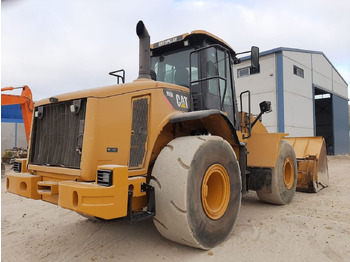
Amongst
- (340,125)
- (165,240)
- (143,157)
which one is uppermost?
(340,125)

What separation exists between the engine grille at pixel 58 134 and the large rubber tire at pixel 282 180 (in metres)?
3.77

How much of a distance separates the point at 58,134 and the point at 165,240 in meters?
1.94

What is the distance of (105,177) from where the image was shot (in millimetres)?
2795

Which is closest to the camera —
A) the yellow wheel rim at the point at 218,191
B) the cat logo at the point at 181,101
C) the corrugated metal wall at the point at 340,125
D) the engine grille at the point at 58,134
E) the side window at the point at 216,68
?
the engine grille at the point at 58,134

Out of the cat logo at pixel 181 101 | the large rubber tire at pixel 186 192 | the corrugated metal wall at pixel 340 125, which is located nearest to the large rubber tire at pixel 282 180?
the large rubber tire at pixel 186 192

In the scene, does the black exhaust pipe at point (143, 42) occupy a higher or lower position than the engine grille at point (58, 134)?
higher

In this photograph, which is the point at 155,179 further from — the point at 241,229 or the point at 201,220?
the point at 241,229

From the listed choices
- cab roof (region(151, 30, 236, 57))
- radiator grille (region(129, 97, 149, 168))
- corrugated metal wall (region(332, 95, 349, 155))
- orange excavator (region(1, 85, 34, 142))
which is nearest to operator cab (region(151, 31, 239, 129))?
cab roof (region(151, 30, 236, 57))

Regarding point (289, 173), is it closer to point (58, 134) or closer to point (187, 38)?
point (187, 38)

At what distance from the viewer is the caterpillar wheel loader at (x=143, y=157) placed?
3031 millimetres

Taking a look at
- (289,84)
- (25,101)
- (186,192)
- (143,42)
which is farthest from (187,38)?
(289,84)

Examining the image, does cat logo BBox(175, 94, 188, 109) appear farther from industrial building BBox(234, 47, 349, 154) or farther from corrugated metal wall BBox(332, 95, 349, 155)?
corrugated metal wall BBox(332, 95, 349, 155)

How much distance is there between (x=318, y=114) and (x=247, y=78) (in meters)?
13.4

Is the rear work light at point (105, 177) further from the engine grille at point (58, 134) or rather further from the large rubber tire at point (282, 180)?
the large rubber tire at point (282, 180)
